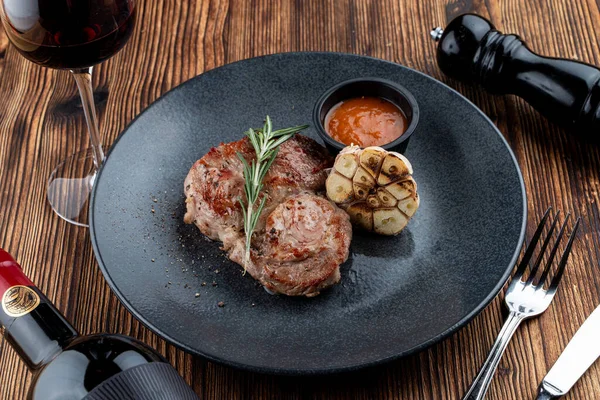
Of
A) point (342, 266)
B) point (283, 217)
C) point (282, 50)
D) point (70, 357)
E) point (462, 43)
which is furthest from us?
point (282, 50)

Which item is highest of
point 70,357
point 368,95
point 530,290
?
point 368,95

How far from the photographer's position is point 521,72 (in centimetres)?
305

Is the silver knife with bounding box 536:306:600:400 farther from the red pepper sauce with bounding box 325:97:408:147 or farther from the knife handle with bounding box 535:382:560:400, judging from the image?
the red pepper sauce with bounding box 325:97:408:147

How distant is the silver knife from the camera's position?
2273 millimetres

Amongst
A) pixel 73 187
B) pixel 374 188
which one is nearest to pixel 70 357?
pixel 374 188

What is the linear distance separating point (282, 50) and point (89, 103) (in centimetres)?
115

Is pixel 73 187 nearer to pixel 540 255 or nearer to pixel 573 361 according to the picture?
pixel 540 255

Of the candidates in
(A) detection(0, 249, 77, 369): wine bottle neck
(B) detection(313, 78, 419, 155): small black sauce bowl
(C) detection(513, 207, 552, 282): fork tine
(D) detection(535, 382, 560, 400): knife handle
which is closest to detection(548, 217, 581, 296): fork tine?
(C) detection(513, 207, 552, 282): fork tine

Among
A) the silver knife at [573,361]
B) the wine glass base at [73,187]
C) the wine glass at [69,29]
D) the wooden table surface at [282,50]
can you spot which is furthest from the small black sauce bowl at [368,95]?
the wine glass base at [73,187]

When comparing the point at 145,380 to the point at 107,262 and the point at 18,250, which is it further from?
the point at 18,250

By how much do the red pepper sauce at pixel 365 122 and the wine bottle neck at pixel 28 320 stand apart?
4.06 feet

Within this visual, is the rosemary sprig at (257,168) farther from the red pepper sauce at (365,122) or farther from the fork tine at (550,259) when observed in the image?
the fork tine at (550,259)

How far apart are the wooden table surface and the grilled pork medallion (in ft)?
1.14

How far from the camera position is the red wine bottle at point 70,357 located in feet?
6.12
